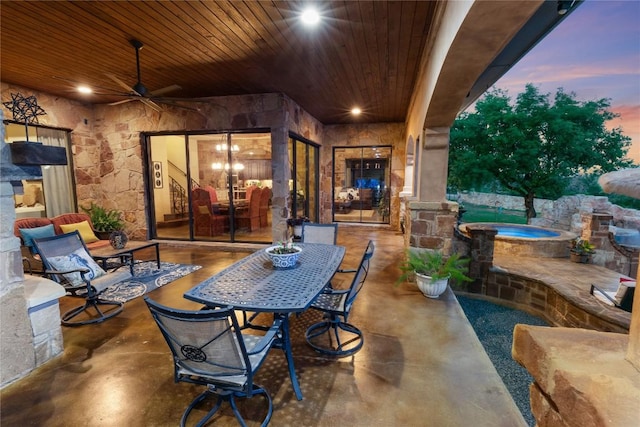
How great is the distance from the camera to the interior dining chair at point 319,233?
3.59 m

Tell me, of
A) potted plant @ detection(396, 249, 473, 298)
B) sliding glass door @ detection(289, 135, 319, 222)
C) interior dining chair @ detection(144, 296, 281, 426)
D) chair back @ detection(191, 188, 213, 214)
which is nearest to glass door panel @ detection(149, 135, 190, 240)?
chair back @ detection(191, 188, 213, 214)

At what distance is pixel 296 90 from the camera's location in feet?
16.2

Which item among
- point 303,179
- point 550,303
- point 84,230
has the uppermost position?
point 303,179

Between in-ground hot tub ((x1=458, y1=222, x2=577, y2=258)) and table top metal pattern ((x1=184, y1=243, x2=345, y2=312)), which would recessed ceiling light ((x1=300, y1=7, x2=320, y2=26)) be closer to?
table top metal pattern ((x1=184, y1=243, x2=345, y2=312))

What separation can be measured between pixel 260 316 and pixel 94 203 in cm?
542

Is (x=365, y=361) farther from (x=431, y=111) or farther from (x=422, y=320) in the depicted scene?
(x=431, y=111)

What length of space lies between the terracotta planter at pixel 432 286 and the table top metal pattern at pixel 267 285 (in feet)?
4.30

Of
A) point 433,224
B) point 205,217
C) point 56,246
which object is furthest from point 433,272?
point 205,217

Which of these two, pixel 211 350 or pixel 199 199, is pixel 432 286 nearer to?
pixel 211 350

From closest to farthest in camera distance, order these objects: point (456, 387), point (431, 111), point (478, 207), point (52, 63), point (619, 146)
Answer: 1. point (456, 387)
2. point (431, 111)
3. point (52, 63)
4. point (619, 146)
5. point (478, 207)

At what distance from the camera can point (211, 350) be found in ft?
4.75

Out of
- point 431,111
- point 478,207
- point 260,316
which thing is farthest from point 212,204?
point 478,207

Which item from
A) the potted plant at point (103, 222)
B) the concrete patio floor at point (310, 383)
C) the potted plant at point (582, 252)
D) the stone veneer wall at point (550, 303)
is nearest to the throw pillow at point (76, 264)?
the concrete patio floor at point (310, 383)

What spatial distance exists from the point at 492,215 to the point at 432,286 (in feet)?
36.2
